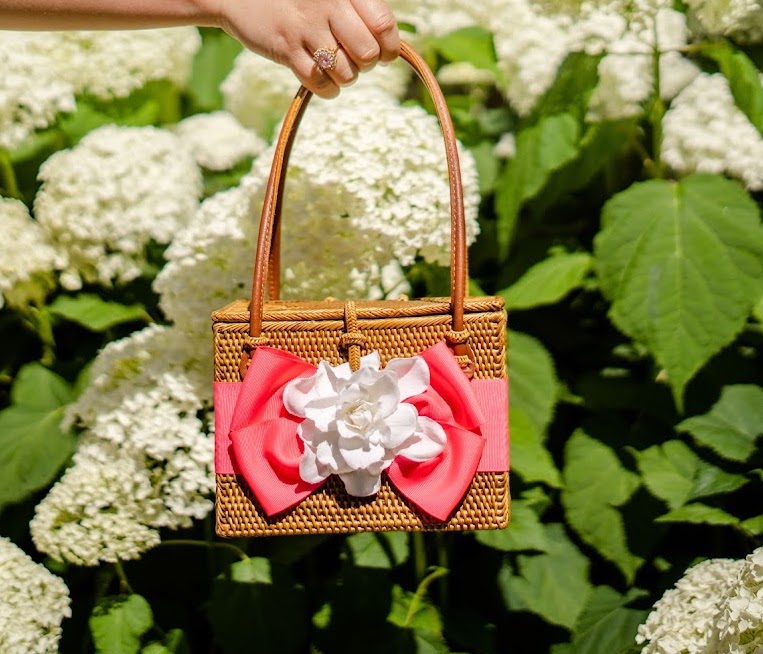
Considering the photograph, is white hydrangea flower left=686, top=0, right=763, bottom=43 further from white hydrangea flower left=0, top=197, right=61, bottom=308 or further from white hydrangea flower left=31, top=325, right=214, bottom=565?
white hydrangea flower left=0, top=197, right=61, bottom=308

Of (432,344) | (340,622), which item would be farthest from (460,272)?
(340,622)

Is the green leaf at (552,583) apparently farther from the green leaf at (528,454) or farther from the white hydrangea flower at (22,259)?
the white hydrangea flower at (22,259)

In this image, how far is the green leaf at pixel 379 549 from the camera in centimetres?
149

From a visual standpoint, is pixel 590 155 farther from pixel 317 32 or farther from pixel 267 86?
pixel 267 86

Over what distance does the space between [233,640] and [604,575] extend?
0.67m

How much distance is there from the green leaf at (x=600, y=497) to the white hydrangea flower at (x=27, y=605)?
0.86m

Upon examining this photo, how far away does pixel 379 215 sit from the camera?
138 cm

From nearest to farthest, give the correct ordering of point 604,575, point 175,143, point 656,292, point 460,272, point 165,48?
point 460,272, point 656,292, point 604,575, point 175,143, point 165,48

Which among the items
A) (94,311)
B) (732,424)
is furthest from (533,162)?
(94,311)

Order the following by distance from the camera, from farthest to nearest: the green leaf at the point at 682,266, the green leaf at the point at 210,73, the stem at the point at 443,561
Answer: the green leaf at the point at 210,73
the stem at the point at 443,561
the green leaf at the point at 682,266

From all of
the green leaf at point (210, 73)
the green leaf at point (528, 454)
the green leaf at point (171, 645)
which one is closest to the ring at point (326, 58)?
the green leaf at point (528, 454)

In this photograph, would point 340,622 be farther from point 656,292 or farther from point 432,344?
point 656,292

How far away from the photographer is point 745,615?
104 centimetres

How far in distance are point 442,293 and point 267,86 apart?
2.38 ft
